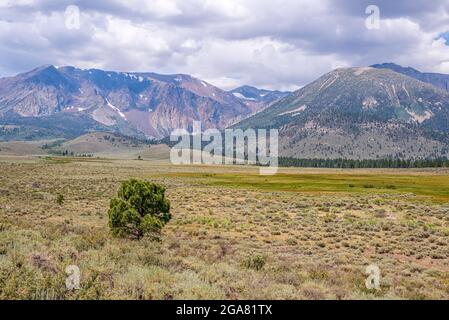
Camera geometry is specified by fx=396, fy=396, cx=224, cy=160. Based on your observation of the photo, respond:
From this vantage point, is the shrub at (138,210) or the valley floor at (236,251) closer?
the valley floor at (236,251)

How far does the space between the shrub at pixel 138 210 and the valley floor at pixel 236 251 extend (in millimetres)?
1309

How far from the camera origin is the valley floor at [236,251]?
410 inches

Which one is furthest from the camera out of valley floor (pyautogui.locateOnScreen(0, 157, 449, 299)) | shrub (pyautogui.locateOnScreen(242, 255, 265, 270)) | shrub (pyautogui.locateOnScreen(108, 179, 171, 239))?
shrub (pyautogui.locateOnScreen(108, 179, 171, 239))

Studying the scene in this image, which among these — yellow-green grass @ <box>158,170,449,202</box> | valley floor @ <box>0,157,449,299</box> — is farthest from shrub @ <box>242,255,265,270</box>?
yellow-green grass @ <box>158,170,449,202</box>

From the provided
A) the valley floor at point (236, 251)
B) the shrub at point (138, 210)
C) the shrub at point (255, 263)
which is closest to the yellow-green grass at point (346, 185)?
the valley floor at point (236, 251)

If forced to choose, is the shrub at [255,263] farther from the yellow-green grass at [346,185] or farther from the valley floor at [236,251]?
the yellow-green grass at [346,185]

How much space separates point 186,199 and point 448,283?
1490 inches

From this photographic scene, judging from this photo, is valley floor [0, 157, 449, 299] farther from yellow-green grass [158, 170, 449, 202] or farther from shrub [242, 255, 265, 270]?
yellow-green grass [158, 170, 449, 202]

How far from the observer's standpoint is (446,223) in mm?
34969

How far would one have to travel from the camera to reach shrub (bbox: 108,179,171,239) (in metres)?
21.7

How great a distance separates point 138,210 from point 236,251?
6.30 meters

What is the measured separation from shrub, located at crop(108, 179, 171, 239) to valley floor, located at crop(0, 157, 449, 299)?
131 cm

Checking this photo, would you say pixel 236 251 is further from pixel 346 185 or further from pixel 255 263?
pixel 346 185

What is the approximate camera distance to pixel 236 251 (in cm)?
2119
